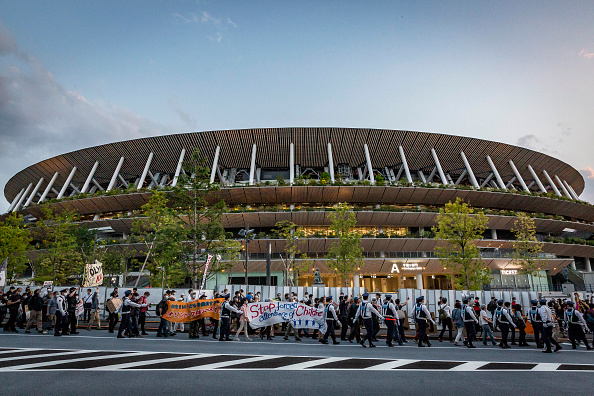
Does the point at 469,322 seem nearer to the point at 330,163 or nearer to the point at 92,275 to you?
the point at 92,275

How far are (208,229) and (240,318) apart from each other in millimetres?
10425

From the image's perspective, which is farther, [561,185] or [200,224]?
[561,185]

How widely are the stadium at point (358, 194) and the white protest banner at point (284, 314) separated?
69.8 ft

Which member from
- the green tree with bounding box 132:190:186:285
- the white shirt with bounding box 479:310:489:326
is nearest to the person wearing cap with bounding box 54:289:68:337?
the green tree with bounding box 132:190:186:285

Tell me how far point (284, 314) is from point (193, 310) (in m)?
3.92

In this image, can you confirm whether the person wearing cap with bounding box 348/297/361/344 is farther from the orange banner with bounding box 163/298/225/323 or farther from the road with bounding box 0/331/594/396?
the orange banner with bounding box 163/298/225/323

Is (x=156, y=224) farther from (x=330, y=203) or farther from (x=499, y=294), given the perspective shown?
(x=499, y=294)

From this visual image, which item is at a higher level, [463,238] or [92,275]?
[463,238]

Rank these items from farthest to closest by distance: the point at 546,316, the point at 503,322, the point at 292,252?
the point at 292,252 → the point at 503,322 → the point at 546,316

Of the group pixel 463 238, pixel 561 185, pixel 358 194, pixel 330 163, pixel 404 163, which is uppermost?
pixel 561 185

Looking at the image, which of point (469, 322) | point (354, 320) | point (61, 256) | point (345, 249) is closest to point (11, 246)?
point (61, 256)

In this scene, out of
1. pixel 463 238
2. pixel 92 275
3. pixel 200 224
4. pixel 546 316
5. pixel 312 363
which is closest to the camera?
pixel 312 363

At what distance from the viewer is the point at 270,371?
315 inches

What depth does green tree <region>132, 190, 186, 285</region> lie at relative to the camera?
985 inches
